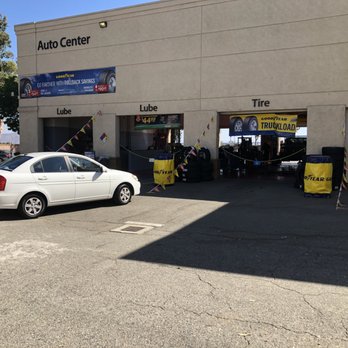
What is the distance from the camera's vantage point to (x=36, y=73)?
21.4m

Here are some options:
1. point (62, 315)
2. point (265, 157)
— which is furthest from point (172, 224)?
point (265, 157)

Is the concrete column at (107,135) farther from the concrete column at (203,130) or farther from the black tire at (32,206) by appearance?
the black tire at (32,206)

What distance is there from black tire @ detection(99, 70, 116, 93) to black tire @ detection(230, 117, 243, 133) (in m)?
6.02

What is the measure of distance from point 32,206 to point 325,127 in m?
10.9

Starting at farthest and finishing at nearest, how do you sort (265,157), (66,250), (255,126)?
(265,157) → (255,126) → (66,250)

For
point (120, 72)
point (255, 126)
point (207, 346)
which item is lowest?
point (207, 346)

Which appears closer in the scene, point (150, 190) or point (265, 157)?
point (150, 190)

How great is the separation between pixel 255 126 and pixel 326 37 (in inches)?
168

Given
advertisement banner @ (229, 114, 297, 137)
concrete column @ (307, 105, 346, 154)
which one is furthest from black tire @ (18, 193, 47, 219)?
concrete column @ (307, 105, 346, 154)

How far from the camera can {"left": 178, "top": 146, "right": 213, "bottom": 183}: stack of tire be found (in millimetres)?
16062

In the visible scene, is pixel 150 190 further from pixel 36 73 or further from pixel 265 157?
pixel 265 157

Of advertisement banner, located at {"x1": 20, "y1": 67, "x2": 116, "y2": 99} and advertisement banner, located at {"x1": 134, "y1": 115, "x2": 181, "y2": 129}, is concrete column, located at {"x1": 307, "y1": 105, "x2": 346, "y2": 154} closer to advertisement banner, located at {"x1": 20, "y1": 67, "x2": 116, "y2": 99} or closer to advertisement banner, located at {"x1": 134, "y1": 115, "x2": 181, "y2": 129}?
advertisement banner, located at {"x1": 134, "y1": 115, "x2": 181, "y2": 129}

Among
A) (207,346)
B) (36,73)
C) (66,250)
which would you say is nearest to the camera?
(207,346)

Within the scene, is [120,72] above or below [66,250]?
above
